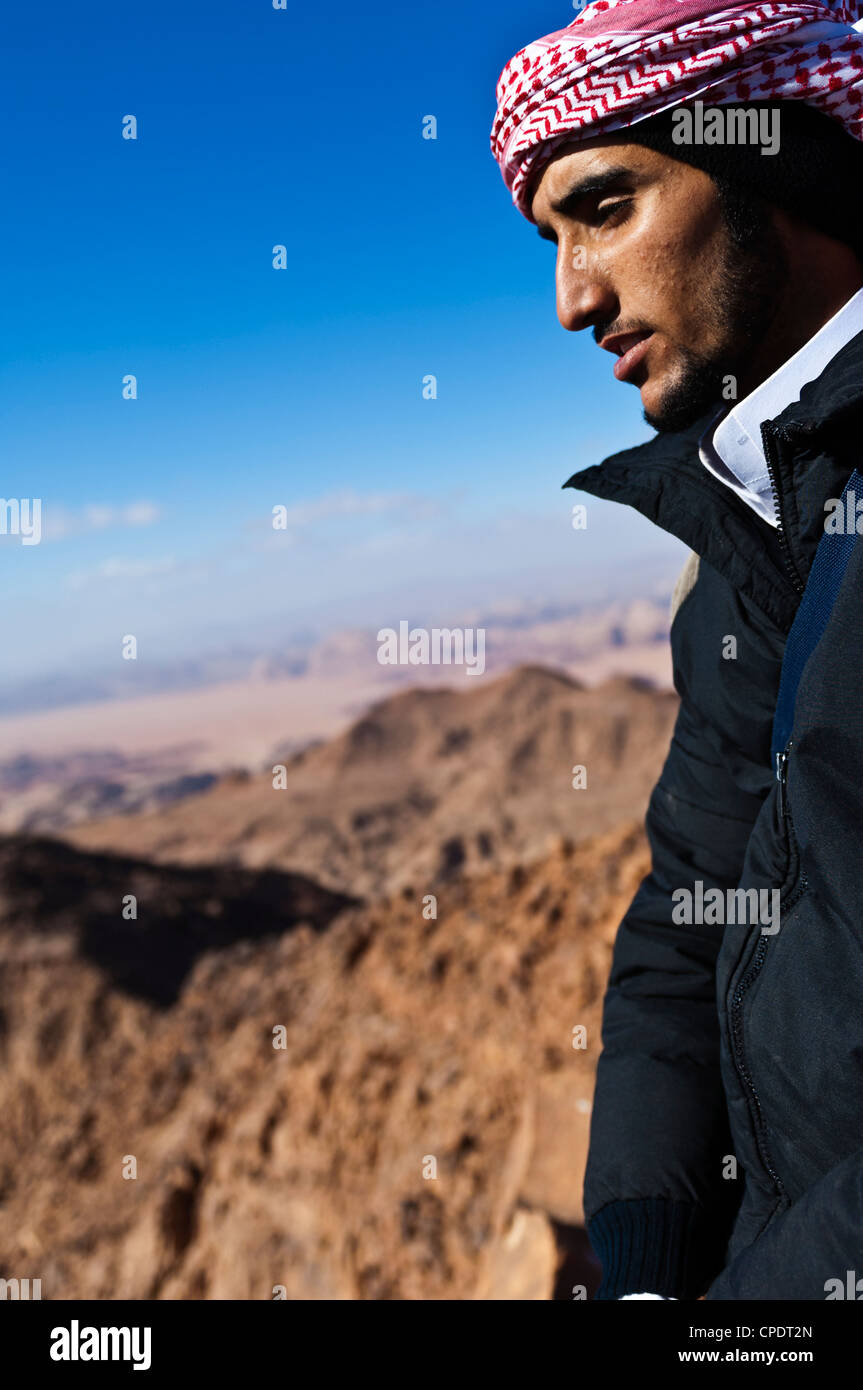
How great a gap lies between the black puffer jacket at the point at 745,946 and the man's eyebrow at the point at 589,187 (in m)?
0.40

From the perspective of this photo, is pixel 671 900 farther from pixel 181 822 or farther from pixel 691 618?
pixel 181 822

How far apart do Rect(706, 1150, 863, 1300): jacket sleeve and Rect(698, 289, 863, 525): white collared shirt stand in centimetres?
90

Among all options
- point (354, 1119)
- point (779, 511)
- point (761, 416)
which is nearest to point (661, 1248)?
point (779, 511)

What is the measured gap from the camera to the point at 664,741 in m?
24.1

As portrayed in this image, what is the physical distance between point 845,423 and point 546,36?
3.42ft

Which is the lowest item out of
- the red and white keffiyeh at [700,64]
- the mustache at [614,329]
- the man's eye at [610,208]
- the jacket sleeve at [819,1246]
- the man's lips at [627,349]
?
the jacket sleeve at [819,1246]

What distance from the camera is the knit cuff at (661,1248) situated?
4.67 ft

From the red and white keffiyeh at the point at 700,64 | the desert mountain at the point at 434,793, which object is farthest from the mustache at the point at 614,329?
the desert mountain at the point at 434,793

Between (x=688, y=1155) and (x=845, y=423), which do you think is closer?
(x=845, y=423)

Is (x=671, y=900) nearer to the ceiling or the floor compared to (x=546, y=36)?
nearer to the floor

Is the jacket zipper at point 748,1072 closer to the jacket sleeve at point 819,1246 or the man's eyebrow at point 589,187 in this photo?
the jacket sleeve at point 819,1246

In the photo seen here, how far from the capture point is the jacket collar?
1.18 meters

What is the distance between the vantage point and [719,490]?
1.49 metres
